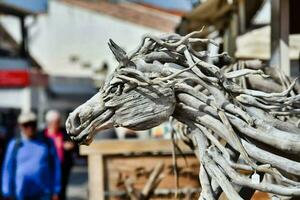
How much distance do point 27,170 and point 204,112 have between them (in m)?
5.25

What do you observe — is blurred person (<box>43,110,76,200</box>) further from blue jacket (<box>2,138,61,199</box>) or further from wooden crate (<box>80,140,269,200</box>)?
wooden crate (<box>80,140,269,200</box>)

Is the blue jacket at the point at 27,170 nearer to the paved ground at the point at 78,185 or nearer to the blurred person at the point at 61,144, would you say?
the blurred person at the point at 61,144

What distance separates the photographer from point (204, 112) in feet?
9.63

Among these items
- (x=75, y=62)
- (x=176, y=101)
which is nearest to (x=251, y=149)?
(x=176, y=101)

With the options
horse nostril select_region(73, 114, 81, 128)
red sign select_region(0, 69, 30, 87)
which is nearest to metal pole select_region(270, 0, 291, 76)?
horse nostril select_region(73, 114, 81, 128)

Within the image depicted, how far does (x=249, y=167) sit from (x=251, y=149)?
9 cm

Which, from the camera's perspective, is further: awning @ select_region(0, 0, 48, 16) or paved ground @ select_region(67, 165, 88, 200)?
awning @ select_region(0, 0, 48, 16)

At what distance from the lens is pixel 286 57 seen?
17.1 ft

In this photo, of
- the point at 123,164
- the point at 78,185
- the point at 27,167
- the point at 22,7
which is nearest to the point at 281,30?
the point at 123,164

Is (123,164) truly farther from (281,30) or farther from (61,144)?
(61,144)

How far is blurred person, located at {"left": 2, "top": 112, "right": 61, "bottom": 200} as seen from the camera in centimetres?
793

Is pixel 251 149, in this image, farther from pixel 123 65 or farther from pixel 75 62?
pixel 75 62

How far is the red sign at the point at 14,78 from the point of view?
20688 millimetres

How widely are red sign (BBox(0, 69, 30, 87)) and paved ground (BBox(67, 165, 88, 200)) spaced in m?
2.89
